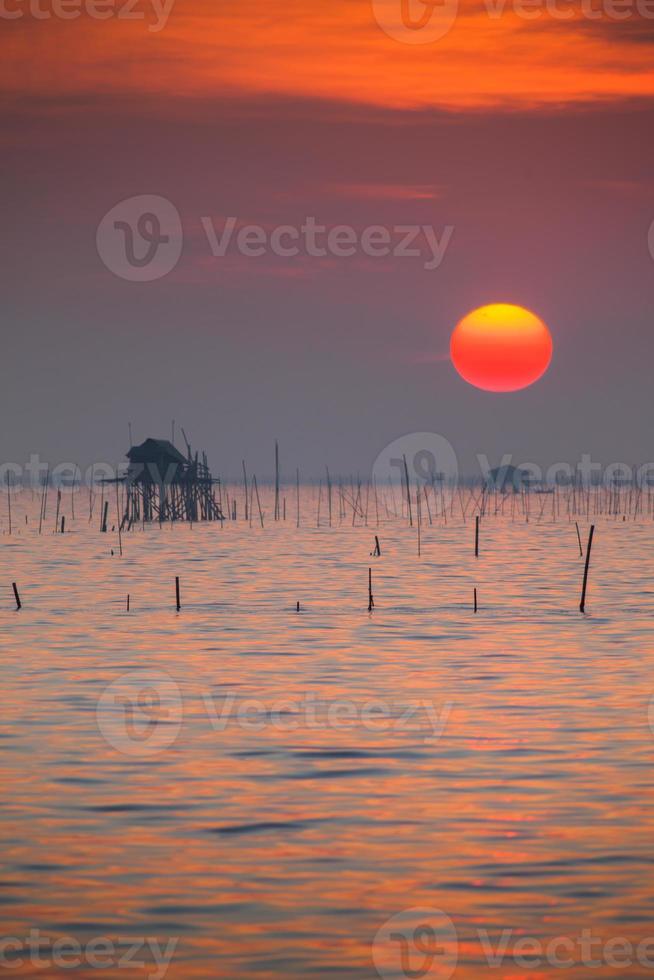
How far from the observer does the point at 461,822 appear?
14609 millimetres

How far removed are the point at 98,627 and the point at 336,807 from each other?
66.1 feet

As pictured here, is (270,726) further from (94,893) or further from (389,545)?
(389,545)

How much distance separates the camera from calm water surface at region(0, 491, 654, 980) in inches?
449

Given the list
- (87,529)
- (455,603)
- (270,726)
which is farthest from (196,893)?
(87,529)
